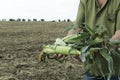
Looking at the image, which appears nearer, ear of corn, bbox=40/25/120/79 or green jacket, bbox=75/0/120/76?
ear of corn, bbox=40/25/120/79

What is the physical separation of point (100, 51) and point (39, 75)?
4.59 metres

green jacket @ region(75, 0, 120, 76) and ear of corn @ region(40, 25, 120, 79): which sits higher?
green jacket @ region(75, 0, 120, 76)

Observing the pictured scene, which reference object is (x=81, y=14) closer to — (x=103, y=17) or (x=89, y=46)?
(x=103, y=17)

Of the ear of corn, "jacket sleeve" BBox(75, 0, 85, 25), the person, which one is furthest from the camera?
"jacket sleeve" BBox(75, 0, 85, 25)

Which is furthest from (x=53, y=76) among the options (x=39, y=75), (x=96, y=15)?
(x=96, y=15)

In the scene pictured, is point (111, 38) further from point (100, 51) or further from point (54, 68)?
point (54, 68)

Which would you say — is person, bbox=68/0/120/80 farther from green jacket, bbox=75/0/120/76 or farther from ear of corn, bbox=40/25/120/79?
ear of corn, bbox=40/25/120/79

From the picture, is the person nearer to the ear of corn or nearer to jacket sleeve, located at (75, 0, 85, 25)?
jacket sleeve, located at (75, 0, 85, 25)

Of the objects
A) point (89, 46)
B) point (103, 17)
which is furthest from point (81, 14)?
point (89, 46)

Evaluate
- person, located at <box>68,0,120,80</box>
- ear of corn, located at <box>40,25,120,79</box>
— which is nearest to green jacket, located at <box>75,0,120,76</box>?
person, located at <box>68,0,120,80</box>

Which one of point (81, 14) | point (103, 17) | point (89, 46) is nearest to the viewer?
point (89, 46)

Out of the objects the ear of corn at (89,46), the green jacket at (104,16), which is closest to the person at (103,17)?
the green jacket at (104,16)

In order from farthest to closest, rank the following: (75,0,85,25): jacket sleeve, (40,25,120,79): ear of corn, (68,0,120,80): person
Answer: (75,0,85,25): jacket sleeve, (68,0,120,80): person, (40,25,120,79): ear of corn

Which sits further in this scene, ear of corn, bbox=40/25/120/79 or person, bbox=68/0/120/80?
person, bbox=68/0/120/80
